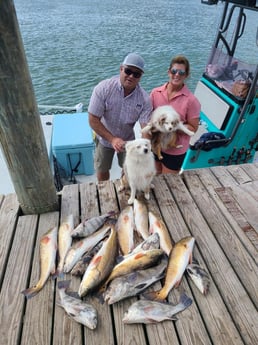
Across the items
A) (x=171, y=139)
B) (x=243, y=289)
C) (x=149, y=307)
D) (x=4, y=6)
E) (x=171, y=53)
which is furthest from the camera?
(x=171, y=53)

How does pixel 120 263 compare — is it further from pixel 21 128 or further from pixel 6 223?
pixel 21 128

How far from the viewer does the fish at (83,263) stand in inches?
89.7

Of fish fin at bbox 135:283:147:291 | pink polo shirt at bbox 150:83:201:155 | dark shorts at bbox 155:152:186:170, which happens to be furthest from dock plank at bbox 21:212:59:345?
pink polo shirt at bbox 150:83:201:155

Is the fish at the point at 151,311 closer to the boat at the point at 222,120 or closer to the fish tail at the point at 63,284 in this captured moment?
the fish tail at the point at 63,284

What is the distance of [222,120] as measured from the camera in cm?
485

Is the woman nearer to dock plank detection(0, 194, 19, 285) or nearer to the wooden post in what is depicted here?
the wooden post

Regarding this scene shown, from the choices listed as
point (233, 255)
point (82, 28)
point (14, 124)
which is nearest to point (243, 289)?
point (233, 255)

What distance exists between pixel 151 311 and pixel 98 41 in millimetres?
17247

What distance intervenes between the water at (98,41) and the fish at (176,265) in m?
8.99

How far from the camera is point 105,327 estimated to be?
1961 mm

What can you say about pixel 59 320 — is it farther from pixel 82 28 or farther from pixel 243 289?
pixel 82 28

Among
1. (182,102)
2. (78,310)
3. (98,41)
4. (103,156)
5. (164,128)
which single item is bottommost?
(98,41)

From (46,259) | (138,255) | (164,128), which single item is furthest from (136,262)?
(164,128)

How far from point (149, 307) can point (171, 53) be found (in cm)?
1501
